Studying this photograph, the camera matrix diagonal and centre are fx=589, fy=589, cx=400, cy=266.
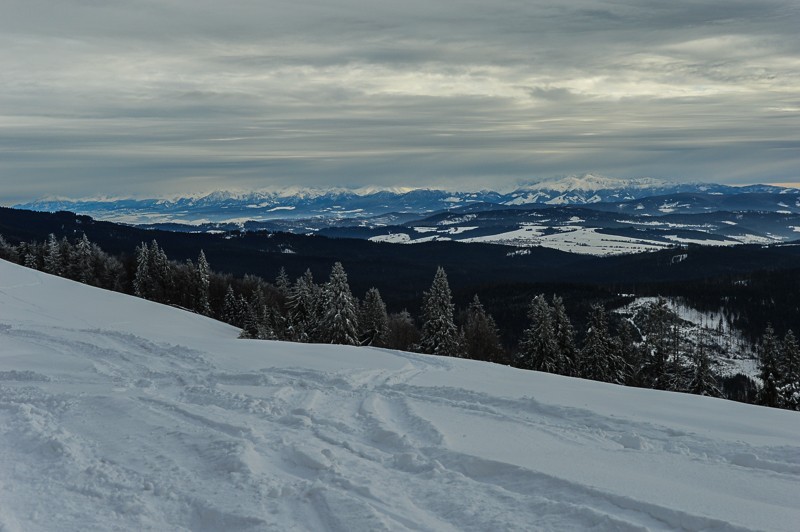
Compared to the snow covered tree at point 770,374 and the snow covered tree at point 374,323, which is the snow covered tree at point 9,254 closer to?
the snow covered tree at point 374,323

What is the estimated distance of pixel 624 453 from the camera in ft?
33.9

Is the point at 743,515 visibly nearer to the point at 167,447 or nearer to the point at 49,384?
the point at 167,447

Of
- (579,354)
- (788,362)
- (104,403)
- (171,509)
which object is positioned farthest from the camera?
(579,354)

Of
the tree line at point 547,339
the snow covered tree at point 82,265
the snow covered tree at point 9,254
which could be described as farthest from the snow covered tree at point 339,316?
the snow covered tree at point 9,254

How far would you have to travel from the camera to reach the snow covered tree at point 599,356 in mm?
42375

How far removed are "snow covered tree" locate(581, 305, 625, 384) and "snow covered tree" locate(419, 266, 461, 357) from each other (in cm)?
967

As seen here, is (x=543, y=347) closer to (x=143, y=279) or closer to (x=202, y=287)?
(x=202, y=287)

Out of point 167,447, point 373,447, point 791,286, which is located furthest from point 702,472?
point 791,286

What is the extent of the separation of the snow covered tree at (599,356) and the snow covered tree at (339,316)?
1726 cm

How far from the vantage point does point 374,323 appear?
51062 mm

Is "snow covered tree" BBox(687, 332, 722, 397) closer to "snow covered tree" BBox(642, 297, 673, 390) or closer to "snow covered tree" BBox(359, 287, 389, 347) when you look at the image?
"snow covered tree" BBox(642, 297, 673, 390)

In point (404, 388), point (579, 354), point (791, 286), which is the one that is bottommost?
point (791, 286)

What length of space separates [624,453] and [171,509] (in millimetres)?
7416

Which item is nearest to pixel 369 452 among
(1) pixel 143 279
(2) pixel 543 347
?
(2) pixel 543 347
